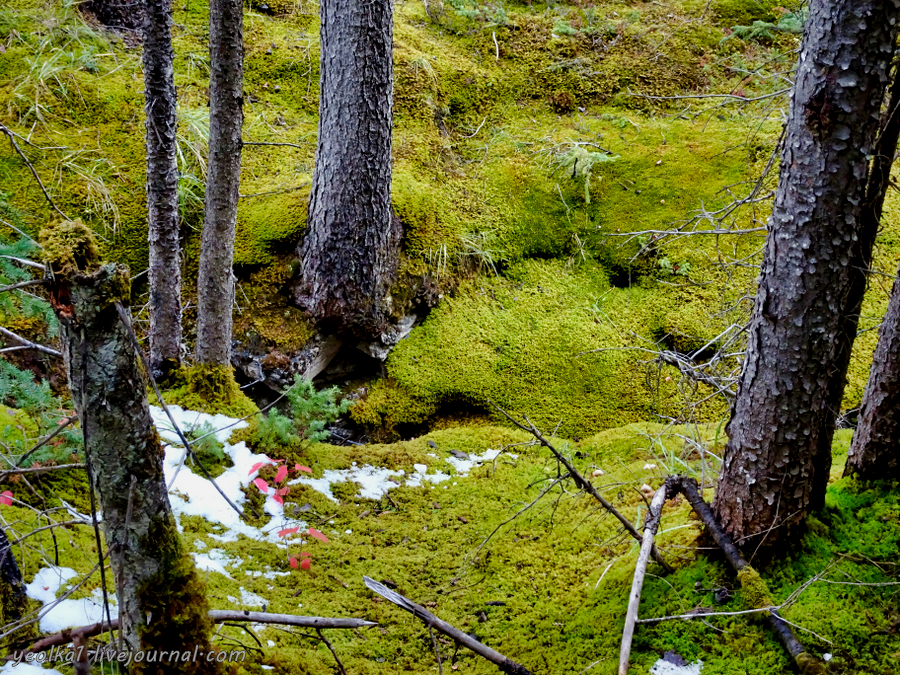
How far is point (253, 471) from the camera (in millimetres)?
4121

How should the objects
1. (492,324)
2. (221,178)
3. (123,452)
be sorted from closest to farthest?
1. (123,452)
2. (221,178)
3. (492,324)

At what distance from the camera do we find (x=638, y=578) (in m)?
2.47

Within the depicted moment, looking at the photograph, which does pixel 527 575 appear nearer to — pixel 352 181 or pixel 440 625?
pixel 440 625

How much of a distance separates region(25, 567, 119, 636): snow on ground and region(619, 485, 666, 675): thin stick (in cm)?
194

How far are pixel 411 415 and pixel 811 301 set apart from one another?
3.69 m

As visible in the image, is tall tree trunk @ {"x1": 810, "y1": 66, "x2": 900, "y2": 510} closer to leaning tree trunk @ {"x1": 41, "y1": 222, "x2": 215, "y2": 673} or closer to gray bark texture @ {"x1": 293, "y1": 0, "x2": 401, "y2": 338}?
leaning tree trunk @ {"x1": 41, "y1": 222, "x2": 215, "y2": 673}

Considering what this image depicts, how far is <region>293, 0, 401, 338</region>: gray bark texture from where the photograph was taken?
501 centimetres

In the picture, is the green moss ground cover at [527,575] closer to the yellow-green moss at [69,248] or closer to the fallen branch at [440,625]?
the fallen branch at [440,625]

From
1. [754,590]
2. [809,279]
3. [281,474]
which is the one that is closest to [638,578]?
[754,590]

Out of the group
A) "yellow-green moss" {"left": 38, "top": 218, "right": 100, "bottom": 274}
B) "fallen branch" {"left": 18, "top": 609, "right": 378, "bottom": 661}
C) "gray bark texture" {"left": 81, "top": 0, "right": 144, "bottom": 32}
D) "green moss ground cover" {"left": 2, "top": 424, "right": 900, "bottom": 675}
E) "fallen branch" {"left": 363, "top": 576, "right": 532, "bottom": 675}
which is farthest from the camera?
"gray bark texture" {"left": 81, "top": 0, "right": 144, "bottom": 32}

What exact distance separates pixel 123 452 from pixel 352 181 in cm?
379

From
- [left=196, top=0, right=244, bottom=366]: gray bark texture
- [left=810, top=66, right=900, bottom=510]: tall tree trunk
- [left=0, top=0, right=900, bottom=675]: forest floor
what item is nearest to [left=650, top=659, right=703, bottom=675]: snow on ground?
[left=0, top=0, right=900, bottom=675]: forest floor

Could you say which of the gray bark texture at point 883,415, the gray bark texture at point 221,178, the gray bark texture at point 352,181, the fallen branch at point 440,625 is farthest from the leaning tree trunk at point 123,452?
the gray bark texture at point 352,181

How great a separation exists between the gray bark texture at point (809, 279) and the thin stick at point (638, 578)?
1.12ft
